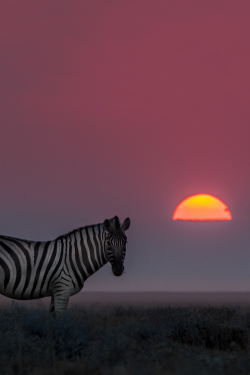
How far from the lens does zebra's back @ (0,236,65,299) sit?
1497cm

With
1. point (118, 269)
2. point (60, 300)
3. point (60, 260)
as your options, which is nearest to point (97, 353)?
point (60, 300)

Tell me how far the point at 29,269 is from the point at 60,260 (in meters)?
0.91

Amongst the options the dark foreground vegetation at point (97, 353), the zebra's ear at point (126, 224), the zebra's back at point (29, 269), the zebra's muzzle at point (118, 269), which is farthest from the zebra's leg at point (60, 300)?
the zebra's ear at point (126, 224)

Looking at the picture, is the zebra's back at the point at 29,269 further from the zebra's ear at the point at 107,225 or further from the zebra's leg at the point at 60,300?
the zebra's ear at the point at 107,225

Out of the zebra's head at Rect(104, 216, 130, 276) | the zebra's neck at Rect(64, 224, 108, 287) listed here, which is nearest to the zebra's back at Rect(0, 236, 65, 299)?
the zebra's neck at Rect(64, 224, 108, 287)

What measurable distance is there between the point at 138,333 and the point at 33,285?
4.27 meters

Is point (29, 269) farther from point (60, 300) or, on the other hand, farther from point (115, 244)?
point (115, 244)

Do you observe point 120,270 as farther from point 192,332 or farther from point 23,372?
point 23,372

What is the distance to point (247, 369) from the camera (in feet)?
28.0

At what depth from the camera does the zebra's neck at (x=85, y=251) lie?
49.6ft

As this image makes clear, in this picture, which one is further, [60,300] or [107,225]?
[107,225]

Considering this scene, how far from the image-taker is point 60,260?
1516 centimetres

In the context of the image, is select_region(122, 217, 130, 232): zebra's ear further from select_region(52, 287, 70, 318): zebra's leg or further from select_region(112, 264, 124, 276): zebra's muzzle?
select_region(52, 287, 70, 318): zebra's leg

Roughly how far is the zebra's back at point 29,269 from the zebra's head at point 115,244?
1.39 m
